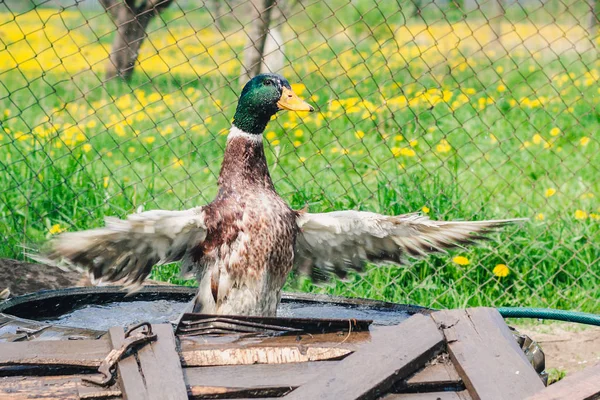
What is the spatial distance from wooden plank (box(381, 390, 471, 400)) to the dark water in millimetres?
957

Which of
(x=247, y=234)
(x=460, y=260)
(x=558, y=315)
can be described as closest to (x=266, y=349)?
(x=247, y=234)

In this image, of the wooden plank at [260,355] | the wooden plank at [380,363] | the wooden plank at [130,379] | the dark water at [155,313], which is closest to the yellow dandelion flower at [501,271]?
the dark water at [155,313]

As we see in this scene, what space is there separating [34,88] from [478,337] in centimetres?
746

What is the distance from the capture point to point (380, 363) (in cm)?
223

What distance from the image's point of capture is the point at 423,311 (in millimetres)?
3105

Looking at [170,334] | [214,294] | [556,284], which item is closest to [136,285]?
[214,294]

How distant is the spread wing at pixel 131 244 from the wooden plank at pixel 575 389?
1.37 metres

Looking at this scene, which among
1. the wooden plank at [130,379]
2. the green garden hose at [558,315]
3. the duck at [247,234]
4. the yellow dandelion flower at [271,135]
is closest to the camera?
the wooden plank at [130,379]

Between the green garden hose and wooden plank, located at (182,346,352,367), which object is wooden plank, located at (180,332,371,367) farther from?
the green garden hose

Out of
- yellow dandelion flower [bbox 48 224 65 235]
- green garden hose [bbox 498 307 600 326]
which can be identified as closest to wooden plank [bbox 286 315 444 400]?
green garden hose [bbox 498 307 600 326]

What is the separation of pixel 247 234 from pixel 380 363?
1046mm

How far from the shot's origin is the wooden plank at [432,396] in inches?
87.1

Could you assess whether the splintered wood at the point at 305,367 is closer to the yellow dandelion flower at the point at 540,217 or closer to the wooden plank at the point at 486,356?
the wooden plank at the point at 486,356

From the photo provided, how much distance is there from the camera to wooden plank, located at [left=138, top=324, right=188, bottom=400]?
81.9 inches
